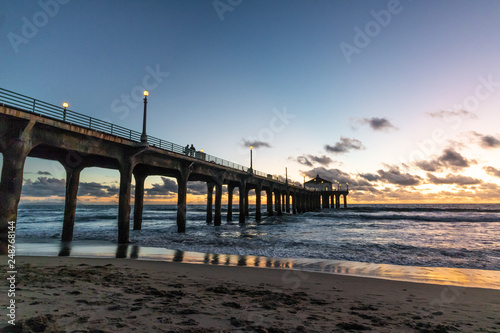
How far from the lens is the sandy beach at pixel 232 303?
4441 millimetres

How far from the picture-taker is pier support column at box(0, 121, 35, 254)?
40.4 feet

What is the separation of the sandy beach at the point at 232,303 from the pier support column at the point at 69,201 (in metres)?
12.7

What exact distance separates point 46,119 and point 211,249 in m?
11.7

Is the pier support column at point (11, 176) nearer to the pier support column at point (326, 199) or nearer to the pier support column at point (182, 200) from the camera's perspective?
the pier support column at point (182, 200)

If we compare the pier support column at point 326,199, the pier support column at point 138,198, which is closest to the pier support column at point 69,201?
the pier support column at point 138,198

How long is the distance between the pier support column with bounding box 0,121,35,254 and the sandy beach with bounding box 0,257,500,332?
537 cm

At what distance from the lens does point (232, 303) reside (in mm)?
5816

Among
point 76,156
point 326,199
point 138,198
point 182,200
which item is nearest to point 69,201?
point 76,156

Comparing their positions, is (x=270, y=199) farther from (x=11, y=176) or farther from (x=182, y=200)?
(x=11, y=176)

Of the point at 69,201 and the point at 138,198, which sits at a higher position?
the point at 138,198

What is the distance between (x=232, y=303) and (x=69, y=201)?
18932mm

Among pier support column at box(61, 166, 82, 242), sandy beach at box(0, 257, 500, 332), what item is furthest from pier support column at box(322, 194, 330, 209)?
sandy beach at box(0, 257, 500, 332)

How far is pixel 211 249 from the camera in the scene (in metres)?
17.2

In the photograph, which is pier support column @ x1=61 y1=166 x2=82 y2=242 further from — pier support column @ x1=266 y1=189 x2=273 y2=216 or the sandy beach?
pier support column @ x1=266 y1=189 x2=273 y2=216
